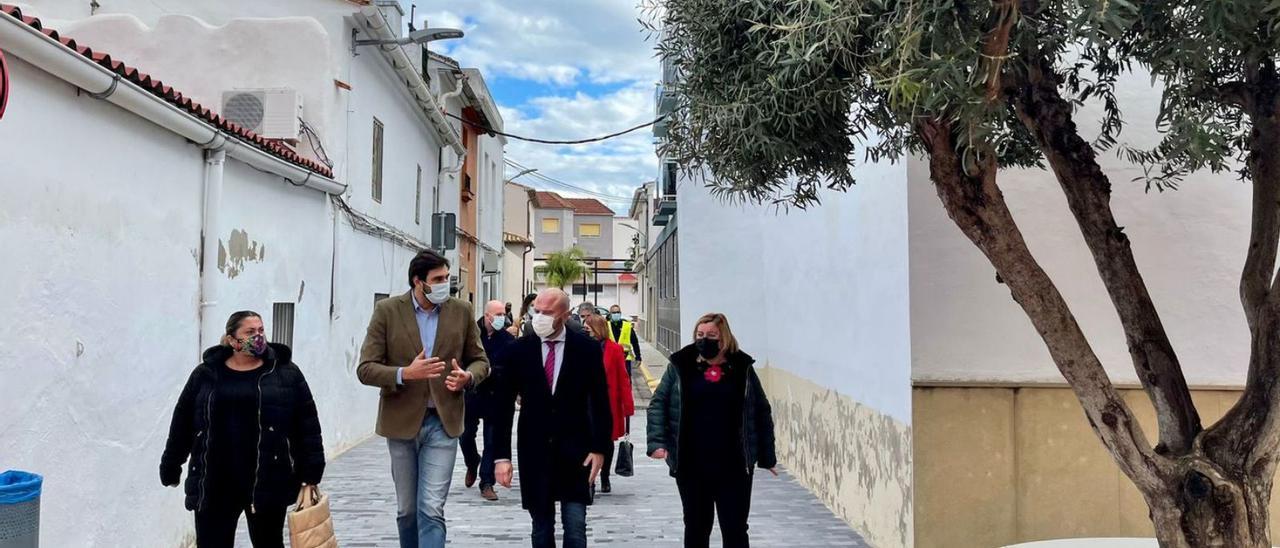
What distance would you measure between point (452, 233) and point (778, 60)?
14.6m

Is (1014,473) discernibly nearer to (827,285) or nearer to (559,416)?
(827,285)

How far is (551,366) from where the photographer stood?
5.20 metres

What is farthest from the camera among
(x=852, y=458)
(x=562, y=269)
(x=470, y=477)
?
(x=562, y=269)

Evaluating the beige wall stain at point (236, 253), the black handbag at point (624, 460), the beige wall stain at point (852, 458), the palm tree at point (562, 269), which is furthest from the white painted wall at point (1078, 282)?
the palm tree at point (562, 269)

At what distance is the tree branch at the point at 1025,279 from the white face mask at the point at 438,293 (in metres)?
2.65

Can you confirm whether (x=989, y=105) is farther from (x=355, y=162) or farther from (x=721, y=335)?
(x=355, y=162)

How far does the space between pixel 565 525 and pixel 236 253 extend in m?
4.16

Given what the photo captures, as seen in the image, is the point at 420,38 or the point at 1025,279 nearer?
the point at 1025,279

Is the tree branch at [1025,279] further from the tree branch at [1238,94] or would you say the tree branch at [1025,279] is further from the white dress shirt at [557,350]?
the white dress shirt at [557,350]

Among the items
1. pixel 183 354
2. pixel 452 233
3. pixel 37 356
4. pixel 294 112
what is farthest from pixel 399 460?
pixel 452 233

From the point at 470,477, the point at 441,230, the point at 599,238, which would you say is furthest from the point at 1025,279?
the point at 599,238

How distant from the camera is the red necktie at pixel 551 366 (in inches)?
203

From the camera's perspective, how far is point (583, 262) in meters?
63.7

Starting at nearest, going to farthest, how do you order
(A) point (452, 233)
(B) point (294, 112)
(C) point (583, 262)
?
(B) point (294, 112), (A) point (452, 233), (C) point (583, 262)
